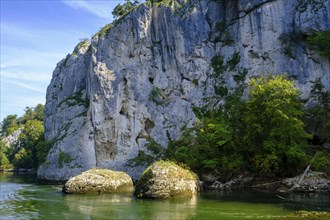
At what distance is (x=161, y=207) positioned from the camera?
21.8 m

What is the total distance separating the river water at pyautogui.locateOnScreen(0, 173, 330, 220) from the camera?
1862 cm

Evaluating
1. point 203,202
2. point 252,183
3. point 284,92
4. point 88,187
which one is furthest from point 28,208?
point 284,92

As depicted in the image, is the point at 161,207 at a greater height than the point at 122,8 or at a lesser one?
lesser

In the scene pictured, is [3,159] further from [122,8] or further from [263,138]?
[263,138]

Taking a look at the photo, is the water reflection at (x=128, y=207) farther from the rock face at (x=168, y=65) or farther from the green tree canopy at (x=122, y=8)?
the green tree canopy at (x=122, y=8)

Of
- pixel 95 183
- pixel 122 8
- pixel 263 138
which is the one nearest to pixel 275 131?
pixel 263 138

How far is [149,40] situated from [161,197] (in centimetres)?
3270

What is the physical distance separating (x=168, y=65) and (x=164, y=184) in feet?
94.0

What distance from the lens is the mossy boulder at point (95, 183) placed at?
29.6 m

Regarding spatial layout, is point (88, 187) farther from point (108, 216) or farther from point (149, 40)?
point (149, 40)

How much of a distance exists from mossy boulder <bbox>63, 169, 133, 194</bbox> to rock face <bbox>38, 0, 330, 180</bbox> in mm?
14328

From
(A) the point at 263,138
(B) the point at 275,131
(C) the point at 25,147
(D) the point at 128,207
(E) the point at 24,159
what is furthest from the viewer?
(C) the point at 25,147

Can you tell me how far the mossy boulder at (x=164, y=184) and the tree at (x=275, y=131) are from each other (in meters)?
7.52

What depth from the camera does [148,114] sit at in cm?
5056
